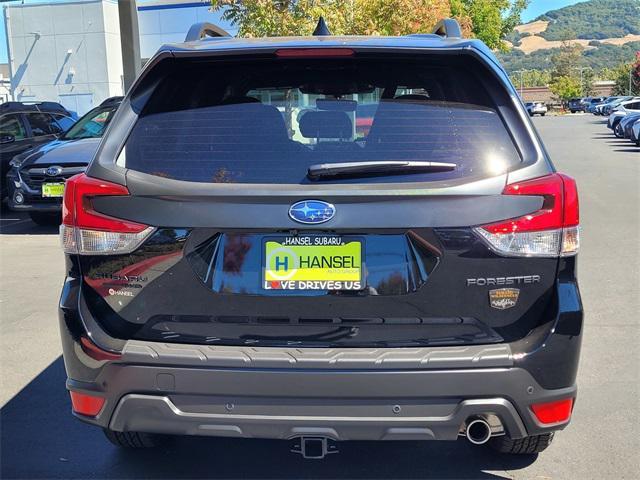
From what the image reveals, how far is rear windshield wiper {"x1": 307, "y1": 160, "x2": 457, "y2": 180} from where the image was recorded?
2762 mm

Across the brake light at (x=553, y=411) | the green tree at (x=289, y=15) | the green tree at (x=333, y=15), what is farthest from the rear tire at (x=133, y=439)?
the green tree at (x=289, y=15)

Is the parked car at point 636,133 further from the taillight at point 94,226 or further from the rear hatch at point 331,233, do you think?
the taillight at point 94,226

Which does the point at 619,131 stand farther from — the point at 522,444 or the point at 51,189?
the point at 522,444

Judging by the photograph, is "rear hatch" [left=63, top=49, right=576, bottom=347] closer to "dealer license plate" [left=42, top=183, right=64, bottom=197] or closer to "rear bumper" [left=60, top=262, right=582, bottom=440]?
"rear bumper" [left=60, top=262, right=582, bottom=440]

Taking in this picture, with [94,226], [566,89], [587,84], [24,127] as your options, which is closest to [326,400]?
[94,226]

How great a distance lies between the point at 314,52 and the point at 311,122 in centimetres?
29

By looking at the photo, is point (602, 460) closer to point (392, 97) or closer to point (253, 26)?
point (392, 97)

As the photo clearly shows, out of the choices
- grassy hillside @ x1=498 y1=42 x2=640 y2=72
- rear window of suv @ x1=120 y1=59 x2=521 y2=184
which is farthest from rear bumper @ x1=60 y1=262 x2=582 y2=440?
grassy hillside @ x1=498 y1=42 x2=640 y2=72

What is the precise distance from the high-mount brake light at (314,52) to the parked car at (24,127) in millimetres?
10634

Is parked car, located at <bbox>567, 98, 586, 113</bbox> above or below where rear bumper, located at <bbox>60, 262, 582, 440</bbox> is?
below

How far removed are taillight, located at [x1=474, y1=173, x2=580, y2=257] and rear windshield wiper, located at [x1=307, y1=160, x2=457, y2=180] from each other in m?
0.29

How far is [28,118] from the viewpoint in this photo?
44.2 feet

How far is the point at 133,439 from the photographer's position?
362 centimetres

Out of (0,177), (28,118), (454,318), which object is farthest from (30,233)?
(454,318)
